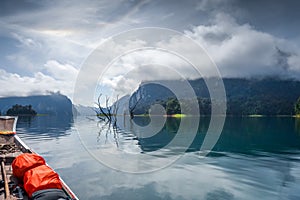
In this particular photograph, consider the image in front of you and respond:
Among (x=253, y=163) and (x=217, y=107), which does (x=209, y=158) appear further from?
(x=217, y=107)

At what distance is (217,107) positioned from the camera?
15738 centimetres

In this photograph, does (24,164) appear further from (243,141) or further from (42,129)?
(42,129)

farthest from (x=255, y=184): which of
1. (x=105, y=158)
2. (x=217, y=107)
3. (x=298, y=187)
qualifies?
(x=217, y=107)

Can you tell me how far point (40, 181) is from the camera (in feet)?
21.2

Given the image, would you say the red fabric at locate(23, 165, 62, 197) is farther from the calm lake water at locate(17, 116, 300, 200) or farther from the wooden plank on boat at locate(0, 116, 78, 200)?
the calm lake water at locate(17, 116, 300, 200)

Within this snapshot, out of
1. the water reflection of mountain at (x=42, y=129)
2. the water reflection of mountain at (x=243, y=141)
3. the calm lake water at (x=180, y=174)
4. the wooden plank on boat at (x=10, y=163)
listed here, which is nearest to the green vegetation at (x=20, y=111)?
the water reflection of mountain at (x=42, y=129)

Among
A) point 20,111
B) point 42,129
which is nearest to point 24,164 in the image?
point 42,129

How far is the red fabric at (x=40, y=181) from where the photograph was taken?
6309mm

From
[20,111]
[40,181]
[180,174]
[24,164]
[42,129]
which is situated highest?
[24,164]

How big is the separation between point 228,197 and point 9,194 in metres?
8.26

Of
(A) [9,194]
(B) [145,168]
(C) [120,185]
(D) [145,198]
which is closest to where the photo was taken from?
(A) [9,194]

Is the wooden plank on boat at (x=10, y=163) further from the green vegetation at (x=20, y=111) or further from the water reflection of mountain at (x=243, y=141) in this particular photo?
the green vegetation at (x=20, y=111)

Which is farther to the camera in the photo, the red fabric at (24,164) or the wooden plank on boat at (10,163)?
the red fabric at (24,164)

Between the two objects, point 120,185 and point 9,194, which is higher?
point 9,194
